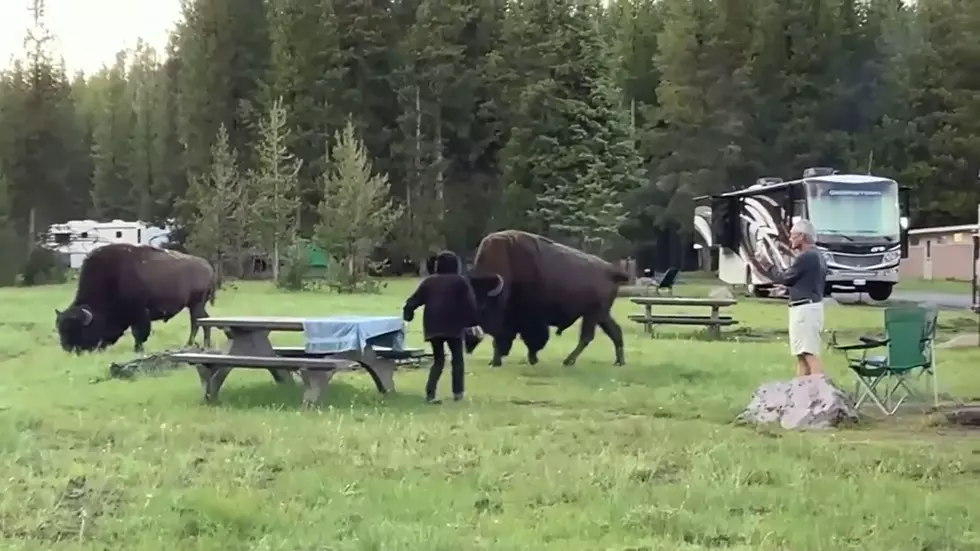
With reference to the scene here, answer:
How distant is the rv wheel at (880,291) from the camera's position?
29.9 meters

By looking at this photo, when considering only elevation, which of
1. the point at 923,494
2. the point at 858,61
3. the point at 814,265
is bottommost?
the point at 923,494

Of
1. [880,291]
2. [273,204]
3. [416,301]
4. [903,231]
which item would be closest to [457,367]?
[416,301]

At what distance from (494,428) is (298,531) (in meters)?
3.82

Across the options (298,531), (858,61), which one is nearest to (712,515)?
(298,531)

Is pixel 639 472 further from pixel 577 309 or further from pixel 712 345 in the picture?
pixel 712 345

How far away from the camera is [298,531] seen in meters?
6.14

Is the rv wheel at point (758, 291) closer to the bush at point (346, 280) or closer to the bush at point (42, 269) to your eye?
the bush at point (346, 280)

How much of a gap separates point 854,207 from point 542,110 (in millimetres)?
20016

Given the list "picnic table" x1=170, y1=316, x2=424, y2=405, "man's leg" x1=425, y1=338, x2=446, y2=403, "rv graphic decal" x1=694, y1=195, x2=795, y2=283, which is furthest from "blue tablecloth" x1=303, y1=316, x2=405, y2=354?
"rv graphic decal" x1=694, y1=195, x2=795, y2=283

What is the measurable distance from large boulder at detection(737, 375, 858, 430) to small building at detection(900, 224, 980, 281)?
3778 centimetres

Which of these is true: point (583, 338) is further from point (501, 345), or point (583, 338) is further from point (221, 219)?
point (221, 219)

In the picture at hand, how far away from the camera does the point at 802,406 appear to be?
10383 mm

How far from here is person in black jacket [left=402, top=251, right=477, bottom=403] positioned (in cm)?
1153

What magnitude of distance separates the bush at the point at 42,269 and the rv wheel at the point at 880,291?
3125 cm
